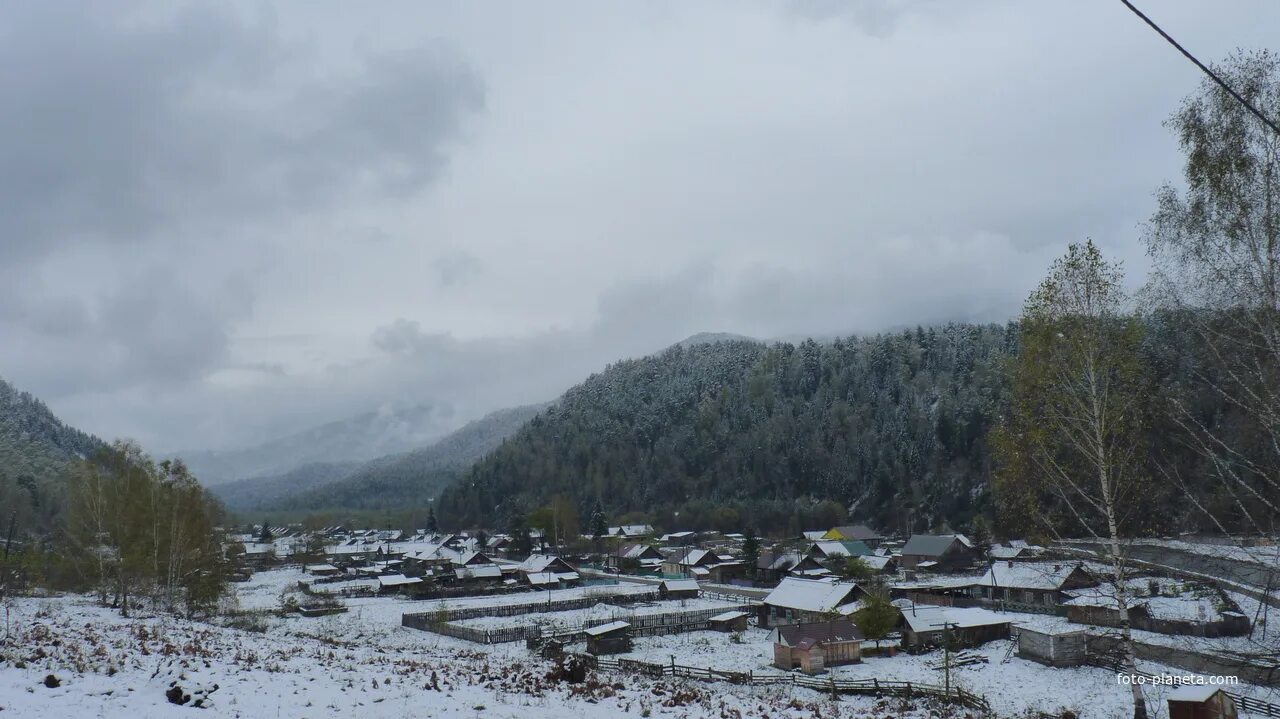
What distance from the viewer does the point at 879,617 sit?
34.5 meters

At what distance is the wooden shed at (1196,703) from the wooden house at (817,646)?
1618 centimetres

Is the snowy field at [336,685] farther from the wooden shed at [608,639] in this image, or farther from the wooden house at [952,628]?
the wooden shed at [608,639]

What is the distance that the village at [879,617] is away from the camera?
23.4 meters

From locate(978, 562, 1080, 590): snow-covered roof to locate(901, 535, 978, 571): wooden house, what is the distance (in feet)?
48.0

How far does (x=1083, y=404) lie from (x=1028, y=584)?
125 feet

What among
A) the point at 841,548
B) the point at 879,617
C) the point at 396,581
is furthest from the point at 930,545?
the point at 396,581

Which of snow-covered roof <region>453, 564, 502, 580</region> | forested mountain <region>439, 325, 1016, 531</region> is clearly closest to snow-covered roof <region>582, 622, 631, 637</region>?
snow-covered roof <region>453, 564, 502, 580</region>

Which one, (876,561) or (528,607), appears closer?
(528,607)

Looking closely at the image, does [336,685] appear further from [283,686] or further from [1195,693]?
[1195,693]

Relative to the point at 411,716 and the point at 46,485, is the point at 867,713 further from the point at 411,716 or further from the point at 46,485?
the point at 46,485

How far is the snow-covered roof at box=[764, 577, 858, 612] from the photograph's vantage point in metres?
41.1

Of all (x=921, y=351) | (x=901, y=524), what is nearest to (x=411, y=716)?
(x=901, y=524)

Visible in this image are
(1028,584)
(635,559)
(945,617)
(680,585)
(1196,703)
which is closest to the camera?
(1196,703)

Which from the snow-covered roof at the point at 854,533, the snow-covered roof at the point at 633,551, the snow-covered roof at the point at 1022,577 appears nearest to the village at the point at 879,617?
the snow-covered roof at the point at 1022,577
